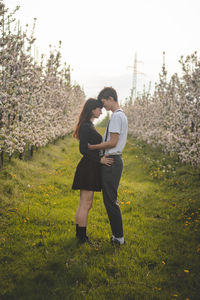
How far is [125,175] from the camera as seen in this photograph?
11.2 metres

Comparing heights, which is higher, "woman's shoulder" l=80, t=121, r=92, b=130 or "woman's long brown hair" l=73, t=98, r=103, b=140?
"woman's long brown hair" l=73, t=98, r=103, b=140

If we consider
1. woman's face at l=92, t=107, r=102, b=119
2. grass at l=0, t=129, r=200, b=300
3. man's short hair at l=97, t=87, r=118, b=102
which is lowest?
grass at l=0, t=129, r=200, b=300

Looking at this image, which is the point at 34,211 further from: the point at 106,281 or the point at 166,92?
the point at 166,92

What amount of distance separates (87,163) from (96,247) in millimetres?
1478

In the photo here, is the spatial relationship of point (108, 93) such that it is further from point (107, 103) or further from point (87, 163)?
point (87, 163)

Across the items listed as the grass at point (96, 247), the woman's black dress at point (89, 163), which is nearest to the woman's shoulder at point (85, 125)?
the woman's black dress at point (89, 163)

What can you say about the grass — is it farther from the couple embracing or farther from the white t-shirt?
the white t-shirt

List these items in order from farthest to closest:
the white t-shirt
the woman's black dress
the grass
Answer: the woman's black dress → the white t-shirt → the grass

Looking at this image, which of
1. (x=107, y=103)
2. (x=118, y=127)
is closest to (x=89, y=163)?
(x=118, y=127)

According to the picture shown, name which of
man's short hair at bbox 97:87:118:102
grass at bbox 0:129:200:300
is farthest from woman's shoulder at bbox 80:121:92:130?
grass at bbox 0:129:200:300

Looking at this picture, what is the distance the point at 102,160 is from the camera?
4.23 metres

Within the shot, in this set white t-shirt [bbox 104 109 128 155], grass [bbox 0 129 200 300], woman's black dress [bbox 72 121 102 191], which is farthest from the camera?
woman's black dress [bbox 72 121 102 191]

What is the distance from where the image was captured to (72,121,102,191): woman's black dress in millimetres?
4289

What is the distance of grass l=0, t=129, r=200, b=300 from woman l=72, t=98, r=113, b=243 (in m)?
0.52
